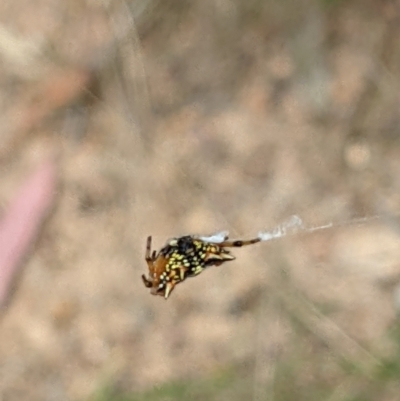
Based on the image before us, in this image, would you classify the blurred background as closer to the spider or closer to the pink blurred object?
the pink blurred object

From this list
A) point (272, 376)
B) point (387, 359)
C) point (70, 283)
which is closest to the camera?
point (387, 359)

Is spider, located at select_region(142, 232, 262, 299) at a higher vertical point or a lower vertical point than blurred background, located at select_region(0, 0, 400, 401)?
lower

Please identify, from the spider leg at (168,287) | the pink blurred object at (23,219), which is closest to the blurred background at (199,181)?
the pink blurred object at (23,219)

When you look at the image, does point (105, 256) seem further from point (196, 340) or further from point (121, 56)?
point (121, 56)

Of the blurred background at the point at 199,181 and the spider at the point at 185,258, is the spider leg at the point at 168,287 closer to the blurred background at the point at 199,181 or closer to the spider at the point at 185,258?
the spider at the point at 185,258

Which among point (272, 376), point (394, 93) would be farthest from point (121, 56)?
point (272, 376)

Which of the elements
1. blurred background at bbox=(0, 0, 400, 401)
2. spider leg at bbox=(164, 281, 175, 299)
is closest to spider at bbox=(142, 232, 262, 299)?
spider leg at bbox=(164, 281, 175, 299)

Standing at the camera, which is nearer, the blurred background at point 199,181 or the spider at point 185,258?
the spider at point 185,258
